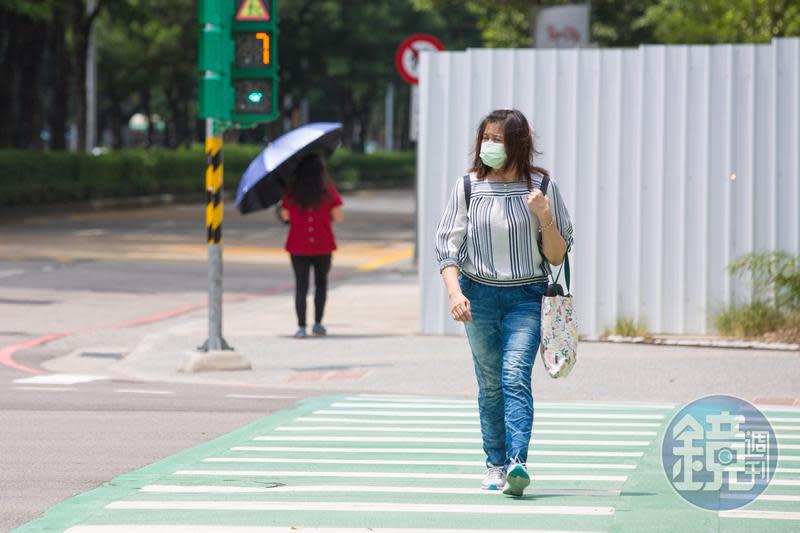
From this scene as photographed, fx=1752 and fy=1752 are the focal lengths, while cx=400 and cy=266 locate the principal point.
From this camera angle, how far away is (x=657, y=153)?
15359 millimetres

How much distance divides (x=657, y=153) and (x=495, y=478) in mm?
7975

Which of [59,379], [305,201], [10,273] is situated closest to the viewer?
[59,379]

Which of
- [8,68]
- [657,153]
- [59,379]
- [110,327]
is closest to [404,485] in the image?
[59,379]

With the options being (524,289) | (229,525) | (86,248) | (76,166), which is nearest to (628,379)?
(524,289)

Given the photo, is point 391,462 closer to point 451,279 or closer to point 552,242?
point 451,279

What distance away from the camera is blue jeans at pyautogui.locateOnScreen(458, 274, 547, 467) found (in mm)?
7590

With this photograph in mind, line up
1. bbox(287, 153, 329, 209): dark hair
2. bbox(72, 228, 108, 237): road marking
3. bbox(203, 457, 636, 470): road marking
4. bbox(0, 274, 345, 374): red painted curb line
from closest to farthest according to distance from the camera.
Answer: bbox(203, 457, 636, 470): road marking, bbox(0, 274, 345, 374): red painted curb line, bbox(287, 153, 329, 209): dark hair, bbox(72, 228, 108, 237): road marking

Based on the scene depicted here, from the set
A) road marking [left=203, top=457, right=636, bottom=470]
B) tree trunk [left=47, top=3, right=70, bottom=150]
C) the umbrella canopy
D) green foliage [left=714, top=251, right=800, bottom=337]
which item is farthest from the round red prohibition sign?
tree trunk [left=47, top=3, right=70, bottom=150]

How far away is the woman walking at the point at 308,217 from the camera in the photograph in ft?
52.5

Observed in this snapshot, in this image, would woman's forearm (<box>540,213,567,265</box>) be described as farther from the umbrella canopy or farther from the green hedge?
the green hedge

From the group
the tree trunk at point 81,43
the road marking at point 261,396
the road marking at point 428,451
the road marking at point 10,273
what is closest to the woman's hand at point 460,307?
the road marking at point 428,451

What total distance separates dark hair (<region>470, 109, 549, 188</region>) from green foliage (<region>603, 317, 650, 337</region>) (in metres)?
7.78

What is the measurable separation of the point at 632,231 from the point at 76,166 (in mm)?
30132

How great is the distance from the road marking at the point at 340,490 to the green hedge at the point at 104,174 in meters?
31.6
